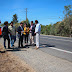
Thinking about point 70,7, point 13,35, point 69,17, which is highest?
point 70,7

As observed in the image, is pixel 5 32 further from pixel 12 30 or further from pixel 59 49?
pixel 59 49

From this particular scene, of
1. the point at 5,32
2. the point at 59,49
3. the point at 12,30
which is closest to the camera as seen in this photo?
the point at 5,32

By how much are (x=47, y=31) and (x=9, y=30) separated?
32.6m

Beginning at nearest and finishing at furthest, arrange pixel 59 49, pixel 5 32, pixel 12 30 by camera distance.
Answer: pixel 5 32 → pixel 59 49 → pixel 12 30

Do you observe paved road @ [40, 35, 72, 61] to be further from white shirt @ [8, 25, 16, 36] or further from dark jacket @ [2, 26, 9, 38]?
dark jacket @ [2, 26, 9, 38]

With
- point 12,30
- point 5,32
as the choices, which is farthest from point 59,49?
point 5,32

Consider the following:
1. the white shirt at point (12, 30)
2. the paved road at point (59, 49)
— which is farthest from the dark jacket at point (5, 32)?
the paved road at point (59, 49)

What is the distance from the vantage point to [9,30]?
7000mm

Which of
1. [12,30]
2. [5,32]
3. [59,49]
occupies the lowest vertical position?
[59,49]

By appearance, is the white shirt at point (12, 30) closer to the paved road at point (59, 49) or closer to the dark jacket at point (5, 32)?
the dark jacket at point (5, 32)

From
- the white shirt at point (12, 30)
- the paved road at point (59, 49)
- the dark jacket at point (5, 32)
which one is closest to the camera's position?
the paved road at point (59, 49)

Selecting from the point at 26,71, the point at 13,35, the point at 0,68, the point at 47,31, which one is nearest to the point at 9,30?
the point at 13,35

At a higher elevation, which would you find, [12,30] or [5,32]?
[12,30]

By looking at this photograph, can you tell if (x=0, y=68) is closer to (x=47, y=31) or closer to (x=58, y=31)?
(x=58, y=31)
